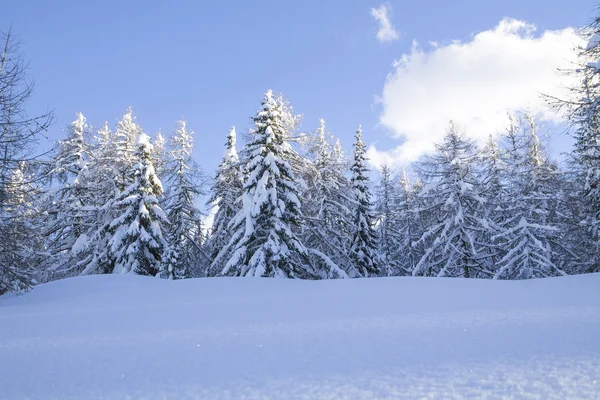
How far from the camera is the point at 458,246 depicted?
1764 centimetres

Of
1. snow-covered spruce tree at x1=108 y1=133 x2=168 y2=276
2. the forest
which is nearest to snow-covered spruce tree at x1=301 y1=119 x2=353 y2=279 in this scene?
the forest

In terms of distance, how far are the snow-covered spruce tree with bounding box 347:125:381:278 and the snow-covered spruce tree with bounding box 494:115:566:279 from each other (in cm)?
740

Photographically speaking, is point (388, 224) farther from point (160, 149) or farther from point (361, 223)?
point (160, 149)

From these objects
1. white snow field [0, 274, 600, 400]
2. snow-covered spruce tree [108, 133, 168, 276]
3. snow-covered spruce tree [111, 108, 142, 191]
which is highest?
snow-covered spruce tree [111, 108, 142, 191]

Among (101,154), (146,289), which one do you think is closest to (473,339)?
(146,289)

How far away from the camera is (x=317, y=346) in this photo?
12.5 ft

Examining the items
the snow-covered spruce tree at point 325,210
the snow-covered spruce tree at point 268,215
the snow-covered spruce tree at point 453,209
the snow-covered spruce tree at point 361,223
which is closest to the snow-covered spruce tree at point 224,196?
the snow-covered spruce tree at point 325,210

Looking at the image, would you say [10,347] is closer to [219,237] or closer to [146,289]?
[146,289]

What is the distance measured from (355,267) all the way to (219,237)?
892 centimetres

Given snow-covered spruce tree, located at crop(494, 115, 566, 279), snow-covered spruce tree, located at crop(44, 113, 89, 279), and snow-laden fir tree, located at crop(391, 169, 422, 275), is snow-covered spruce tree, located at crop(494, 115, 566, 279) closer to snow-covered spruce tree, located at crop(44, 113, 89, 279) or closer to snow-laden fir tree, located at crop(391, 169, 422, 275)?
snow-laden fir tree, located at crop(391, 169, 422, 275)

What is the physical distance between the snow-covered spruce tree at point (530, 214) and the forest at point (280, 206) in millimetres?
85

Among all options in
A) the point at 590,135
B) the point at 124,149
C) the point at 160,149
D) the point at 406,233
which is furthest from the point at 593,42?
the point at 160,149

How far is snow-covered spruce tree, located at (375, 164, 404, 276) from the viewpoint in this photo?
3138 cm

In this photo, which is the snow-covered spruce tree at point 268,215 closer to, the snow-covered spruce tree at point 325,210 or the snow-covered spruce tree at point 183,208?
the snow-covered spruce tree at point 325,210
